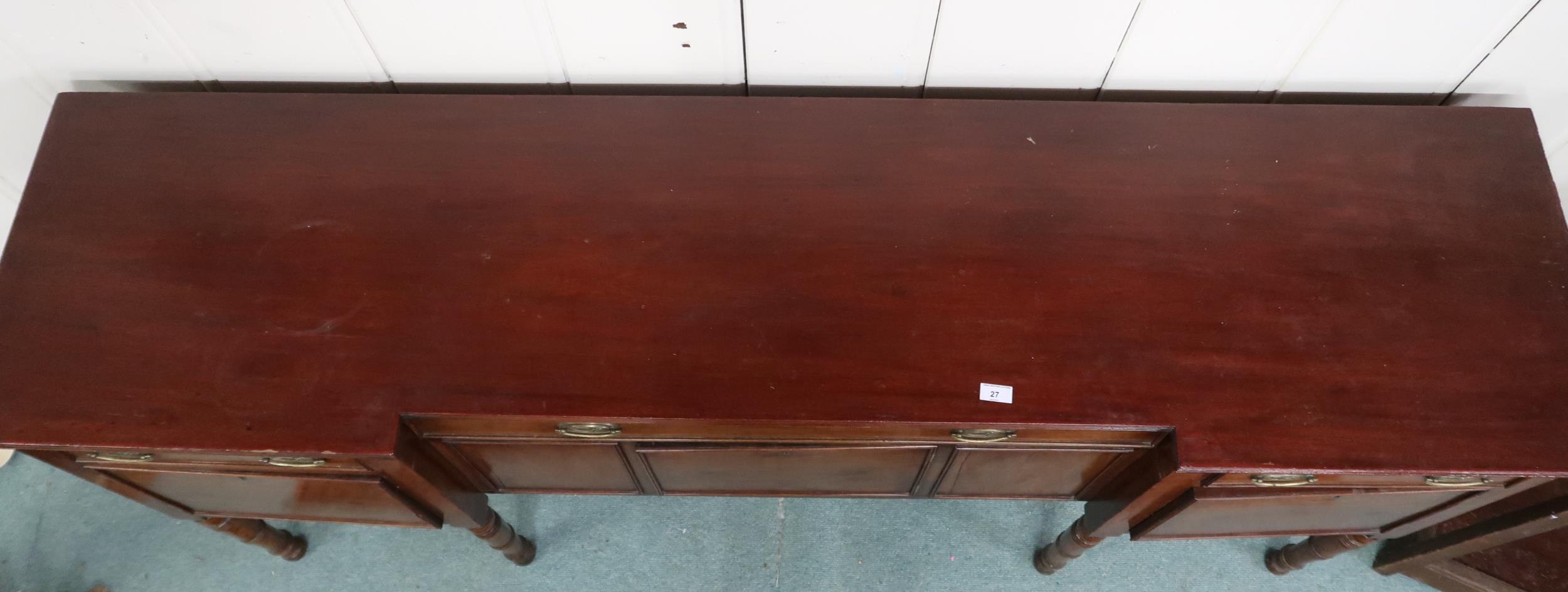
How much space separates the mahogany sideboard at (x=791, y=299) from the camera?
712mm

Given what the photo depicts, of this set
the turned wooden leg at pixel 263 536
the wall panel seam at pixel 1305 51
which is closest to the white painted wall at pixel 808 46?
the wall panel seam at pixel 1305 51

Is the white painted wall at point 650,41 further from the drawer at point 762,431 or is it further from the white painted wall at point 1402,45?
A: the white painted wall at point 1402,45

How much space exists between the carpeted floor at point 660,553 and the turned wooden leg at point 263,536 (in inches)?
1.7

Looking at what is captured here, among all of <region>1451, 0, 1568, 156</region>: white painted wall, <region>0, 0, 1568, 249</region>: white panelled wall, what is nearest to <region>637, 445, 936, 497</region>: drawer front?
<region>0, 0, 1568, 249</region>: white panelled wall

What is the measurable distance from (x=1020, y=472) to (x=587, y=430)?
0.51m

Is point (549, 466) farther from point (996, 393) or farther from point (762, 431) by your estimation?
point (996, 393)

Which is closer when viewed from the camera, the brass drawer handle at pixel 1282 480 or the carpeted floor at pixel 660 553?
the brass drawer handle at pixel 1282 480

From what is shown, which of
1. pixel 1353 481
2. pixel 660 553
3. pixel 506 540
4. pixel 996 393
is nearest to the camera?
pixel 996 393

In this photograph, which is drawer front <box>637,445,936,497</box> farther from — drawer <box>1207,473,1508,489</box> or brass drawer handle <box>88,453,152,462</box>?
brass drawer handle <box>88,453,152,462</box>

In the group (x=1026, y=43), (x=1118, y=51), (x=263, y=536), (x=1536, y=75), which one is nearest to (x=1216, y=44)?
(x=1118, y=51)

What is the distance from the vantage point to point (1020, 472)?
2.99ft

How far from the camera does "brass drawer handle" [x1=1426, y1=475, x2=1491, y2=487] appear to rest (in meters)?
0.79

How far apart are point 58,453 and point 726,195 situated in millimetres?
718

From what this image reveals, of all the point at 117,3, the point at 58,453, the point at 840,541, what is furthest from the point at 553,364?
the point at 840,541
